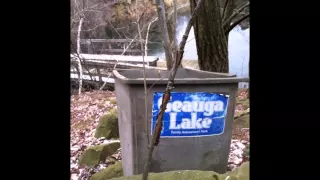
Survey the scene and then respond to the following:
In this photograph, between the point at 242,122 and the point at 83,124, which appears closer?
the point at 242,122

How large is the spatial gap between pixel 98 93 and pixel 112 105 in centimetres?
192

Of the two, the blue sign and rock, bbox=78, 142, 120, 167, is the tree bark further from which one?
the blue sign

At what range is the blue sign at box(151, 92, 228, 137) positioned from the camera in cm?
A: 193

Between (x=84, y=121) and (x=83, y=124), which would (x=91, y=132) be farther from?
(x=84, y=121)

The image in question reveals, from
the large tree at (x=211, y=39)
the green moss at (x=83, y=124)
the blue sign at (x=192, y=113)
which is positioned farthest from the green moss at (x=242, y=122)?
the green moss at (x=83, y=124)

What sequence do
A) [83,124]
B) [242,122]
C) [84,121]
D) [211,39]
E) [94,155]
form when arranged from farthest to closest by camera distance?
1. [84,121]
2. [83,124]
3. [242,122]
4. [211,39]
5. [94,155]

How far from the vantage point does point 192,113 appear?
6.36 feet

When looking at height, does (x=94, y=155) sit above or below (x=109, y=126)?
below

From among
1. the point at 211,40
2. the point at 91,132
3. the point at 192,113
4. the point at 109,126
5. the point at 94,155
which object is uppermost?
the point at 211,40

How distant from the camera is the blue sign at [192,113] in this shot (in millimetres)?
1926

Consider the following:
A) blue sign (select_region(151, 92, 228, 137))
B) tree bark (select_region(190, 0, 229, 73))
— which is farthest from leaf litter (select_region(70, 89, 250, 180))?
blue sign (select_region(151, 92, 228, 137))

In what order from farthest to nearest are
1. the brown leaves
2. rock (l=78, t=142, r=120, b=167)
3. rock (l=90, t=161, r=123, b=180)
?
the brown leaves → rock (l=78, t=142, r=120, b=167) → rock (l=90, t=161, r=123, b=180)

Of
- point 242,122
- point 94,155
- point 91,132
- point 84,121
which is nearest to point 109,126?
point 94,155
